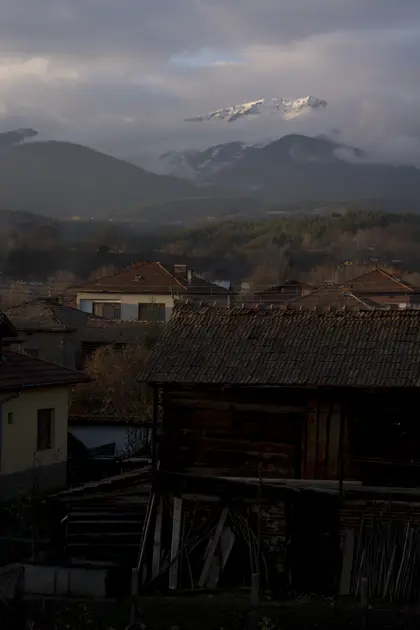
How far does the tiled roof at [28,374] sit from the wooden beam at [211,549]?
7.04 meters

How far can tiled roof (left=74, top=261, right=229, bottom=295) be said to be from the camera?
66562 mm

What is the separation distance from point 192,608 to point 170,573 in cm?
165

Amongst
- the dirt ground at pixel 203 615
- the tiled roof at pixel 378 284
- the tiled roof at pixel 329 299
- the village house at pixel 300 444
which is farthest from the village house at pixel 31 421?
the tiled roof at pixel 378 284

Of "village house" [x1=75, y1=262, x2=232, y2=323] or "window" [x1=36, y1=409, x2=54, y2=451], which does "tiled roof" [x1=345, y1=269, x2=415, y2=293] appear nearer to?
"village house" [x1=75, y1=262, x2=232, y2=323]

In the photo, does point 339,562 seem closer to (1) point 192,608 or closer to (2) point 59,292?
(1) point 192,608

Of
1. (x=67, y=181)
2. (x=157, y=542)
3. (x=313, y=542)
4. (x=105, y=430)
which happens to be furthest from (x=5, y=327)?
(x=67, y=181)

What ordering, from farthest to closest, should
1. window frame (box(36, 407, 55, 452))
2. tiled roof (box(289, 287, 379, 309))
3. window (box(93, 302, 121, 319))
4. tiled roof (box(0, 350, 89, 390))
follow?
window (box(93, 302, 121, 319)) → tiled roof (box(289, 287, 379, 309)) → window frame (box(36, 407, 55, 452)) → tiled roof (box(0, 350, 89, 390))

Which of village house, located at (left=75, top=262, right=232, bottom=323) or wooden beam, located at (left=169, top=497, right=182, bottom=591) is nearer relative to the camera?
wooden beam, located at (left=169, top=497, right=182, bottom=591)

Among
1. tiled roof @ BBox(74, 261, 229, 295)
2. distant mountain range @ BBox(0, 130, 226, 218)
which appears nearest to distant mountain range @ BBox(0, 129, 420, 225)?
distant mountain range @ BBox(0, 130, 226, 218)

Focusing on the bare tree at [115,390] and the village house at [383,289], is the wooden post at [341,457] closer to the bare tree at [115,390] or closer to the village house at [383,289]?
the bare tree at [115,390]

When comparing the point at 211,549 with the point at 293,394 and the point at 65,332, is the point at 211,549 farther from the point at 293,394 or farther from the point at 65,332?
the point at 65,332

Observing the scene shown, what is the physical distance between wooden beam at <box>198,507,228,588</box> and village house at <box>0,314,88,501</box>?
6.48 meters

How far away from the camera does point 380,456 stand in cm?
1909

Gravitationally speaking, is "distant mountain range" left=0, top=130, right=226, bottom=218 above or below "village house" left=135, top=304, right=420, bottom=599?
above
